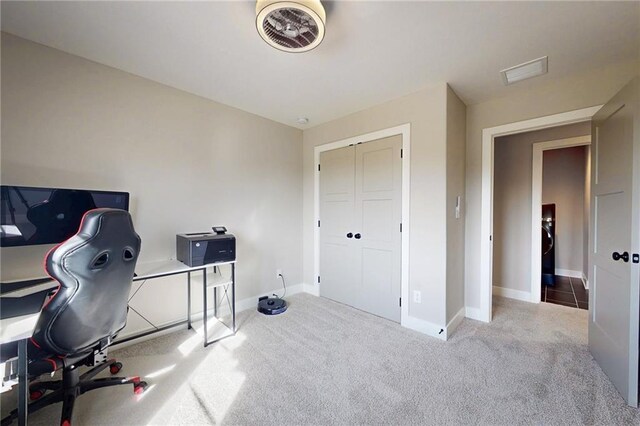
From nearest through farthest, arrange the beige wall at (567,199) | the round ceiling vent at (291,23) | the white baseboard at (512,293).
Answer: the round ceiling vent at (291,23) → the white baseboard at (512,293) → the beige wall at (567,199)

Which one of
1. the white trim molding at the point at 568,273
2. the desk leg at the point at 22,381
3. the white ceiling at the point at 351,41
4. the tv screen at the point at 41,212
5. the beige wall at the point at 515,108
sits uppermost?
the white ceiling at the point at 351,41

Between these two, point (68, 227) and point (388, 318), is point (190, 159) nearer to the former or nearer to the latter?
point (68, 227)

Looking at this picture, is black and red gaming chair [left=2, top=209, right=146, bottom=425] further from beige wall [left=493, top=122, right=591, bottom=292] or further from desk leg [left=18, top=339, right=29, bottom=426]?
beige wall [left=493, top=122, right=591, bottom=292]

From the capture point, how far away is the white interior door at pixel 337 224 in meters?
3.12

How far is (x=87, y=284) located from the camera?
1.23 meters

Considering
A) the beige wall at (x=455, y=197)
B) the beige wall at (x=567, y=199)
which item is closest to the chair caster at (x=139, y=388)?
the beige wall at (x=455, y=197)

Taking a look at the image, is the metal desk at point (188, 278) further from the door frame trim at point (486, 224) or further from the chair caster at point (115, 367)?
the door frame trim at point (486, 224)

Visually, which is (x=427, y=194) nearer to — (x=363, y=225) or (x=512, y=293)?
(x=363, y=225)

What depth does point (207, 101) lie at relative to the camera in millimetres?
2684

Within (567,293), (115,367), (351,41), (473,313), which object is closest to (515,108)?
(351,41)

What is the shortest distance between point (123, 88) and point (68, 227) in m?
1.26

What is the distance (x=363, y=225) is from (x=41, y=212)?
2723 mm

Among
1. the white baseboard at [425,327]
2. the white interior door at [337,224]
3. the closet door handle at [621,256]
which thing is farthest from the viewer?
the white interior door at [337,224]

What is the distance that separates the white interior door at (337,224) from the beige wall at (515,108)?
4.36ft
